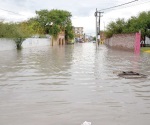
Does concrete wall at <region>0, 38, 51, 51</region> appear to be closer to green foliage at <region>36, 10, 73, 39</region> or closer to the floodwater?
green foliage at <region>36, 10, 73, 39</region>

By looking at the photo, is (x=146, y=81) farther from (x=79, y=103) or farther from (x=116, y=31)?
(x=116, y=31)

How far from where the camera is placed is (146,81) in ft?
35.9

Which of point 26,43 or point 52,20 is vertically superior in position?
point 52,20

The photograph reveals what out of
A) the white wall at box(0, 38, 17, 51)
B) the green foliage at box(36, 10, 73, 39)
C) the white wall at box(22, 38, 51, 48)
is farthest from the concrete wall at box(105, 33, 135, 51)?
the green foliage at box(36, 10, 73, 39)

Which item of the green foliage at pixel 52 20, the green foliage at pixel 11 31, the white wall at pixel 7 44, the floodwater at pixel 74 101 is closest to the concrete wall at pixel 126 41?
the green foliage at pixel 11 31

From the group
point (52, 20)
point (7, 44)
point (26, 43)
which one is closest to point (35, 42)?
point (26, 43)

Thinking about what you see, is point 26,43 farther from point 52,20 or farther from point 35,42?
point 52,20

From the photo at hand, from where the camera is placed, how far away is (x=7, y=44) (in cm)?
4053

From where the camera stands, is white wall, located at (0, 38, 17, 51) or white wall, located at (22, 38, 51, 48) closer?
white wall, located at (0, 38, 17, 51)

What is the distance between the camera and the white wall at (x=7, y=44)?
3839 cm

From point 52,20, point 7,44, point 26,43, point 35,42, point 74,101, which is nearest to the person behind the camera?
point 74,101

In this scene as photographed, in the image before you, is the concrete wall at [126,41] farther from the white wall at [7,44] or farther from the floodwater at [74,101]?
the floodwater at [74,101]

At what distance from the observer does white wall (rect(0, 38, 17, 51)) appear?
126 ft

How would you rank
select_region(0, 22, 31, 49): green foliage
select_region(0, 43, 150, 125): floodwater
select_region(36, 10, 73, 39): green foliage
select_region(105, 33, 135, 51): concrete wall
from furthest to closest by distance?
select_region(36, 10, 73, 39): green foliage
select_region(105, 33, 135, 51): concrete wall
select_region(0, 22, 31, 49): green foliage
select_region(0, 43, 150, 125): floodwater
